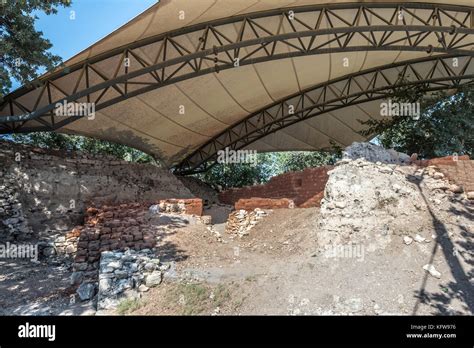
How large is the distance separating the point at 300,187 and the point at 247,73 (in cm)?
525

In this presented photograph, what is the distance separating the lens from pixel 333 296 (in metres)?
5.24

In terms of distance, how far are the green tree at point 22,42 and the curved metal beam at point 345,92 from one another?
37.6ft

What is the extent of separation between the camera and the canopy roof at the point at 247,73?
10406 millimetres

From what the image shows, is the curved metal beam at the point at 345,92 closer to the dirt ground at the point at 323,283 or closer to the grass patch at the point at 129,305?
the dirt ground at the point at 323,283

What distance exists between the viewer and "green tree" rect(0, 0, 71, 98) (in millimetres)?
7367

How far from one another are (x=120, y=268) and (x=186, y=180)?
47.9 ft

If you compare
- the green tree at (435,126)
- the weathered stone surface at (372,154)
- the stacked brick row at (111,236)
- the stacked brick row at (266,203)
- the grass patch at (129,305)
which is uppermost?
the green tree at (435,126)

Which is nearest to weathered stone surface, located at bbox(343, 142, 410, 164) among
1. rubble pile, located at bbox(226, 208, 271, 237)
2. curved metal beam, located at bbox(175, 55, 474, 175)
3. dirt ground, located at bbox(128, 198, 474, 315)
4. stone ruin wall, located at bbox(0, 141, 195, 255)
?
dirt ground, located at bbox(128, 198, 474, 315)

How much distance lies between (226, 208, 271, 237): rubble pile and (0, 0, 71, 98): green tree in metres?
6.65

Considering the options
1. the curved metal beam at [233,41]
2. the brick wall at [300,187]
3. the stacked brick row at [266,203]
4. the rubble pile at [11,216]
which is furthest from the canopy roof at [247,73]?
the stacked brick row at [266,203]

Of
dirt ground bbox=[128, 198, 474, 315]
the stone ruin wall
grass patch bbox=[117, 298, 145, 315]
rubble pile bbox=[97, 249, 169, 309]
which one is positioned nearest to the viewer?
dirt ground bbox=[128, 198, 474, 315]

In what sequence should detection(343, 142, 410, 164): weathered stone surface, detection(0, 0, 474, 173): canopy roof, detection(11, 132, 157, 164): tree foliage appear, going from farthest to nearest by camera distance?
detection(11, 132, 157, 164): tree foliage
detection(0, 0, 474, 173): canopy roof
detection(343, 142, 410, 164): weathered stone surface

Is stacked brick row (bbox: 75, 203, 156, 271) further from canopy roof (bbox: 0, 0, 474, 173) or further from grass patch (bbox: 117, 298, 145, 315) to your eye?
canopy roof (bbox: 0, 0, 474, 173)

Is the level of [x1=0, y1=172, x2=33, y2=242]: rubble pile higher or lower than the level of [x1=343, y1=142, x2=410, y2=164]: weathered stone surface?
lower
